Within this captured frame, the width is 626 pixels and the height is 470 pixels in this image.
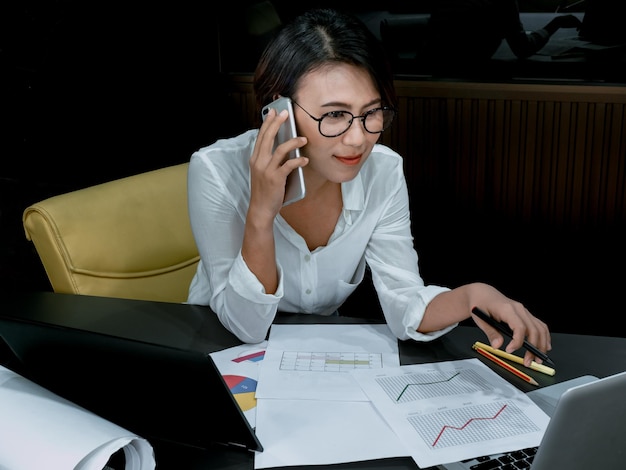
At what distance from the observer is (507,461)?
43.1 inches

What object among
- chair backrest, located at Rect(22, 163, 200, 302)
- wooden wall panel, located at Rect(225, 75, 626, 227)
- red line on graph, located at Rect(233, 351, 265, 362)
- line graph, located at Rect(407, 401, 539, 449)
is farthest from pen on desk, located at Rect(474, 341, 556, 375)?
wooden wall panel, located at Rect(225, 75, 626, 227)

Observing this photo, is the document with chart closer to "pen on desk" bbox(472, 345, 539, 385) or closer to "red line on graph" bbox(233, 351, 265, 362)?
"pen on desk" bbox(472, 345, 539, 385)

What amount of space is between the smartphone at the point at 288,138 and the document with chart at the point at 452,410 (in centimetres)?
39

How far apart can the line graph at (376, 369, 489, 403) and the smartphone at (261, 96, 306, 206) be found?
1.39 feet

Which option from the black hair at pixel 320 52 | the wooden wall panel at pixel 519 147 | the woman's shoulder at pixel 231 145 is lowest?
the wooden wall panel at pixel 519 147

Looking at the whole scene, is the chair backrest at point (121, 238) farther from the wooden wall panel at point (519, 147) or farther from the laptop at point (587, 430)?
the wooden wall panel at point (519, 147)

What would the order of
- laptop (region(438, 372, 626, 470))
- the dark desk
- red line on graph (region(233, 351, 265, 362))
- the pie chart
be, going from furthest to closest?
red line on graph (region(233, 351, 265, 362)) → the pie chart → the dark desk → laptop (region(438, 372, 626, 470))

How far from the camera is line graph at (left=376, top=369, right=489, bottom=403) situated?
4.17 ft

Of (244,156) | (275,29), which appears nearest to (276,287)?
(244,156)

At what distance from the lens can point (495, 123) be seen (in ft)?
12.1

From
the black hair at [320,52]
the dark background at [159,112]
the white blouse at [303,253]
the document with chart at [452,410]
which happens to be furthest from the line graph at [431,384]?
the dark background at [159,112]

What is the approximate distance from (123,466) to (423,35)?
124 inches

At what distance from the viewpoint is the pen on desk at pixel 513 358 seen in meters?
1.33

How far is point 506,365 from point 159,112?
3.02 meters
